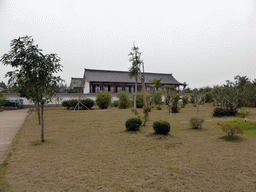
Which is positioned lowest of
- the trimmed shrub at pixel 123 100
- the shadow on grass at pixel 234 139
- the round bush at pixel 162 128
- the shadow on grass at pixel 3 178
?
the shadow on grass at pixel 3 178

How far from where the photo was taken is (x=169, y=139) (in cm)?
740

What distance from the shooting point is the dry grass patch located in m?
3.64

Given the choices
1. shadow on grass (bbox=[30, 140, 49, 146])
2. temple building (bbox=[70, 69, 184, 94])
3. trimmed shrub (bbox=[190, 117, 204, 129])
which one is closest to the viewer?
shadow on grass (bbox=[30, 140, 49, 146])

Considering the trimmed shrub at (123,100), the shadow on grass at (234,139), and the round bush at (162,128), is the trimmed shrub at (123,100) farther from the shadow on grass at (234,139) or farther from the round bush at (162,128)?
the shadow on grass at (234,139)

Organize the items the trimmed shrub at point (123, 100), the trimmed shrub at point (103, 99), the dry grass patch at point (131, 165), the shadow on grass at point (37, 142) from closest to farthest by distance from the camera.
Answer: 1. the dry grass patch at point (131, 165)
2. the shadow on grass at point (37, 142)
3. the trimmed shrub at point (103, 99)
4. the trimmed shrub at point (123, 100)

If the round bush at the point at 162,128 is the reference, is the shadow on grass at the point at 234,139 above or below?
below

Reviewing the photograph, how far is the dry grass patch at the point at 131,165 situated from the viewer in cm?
364

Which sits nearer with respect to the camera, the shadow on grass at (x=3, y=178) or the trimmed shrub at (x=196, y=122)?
the shadow on grass at (x=3, y=178)

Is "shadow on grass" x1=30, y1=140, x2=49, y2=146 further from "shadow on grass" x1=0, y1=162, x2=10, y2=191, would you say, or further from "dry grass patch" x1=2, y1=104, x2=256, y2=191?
"shadow on grass" x1=0, y1=162, x2=10, y2=191

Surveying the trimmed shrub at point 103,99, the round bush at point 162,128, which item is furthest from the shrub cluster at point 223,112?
the trimmed shrub at point 103,99

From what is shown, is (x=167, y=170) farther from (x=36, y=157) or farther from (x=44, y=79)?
(x=44, y=79)

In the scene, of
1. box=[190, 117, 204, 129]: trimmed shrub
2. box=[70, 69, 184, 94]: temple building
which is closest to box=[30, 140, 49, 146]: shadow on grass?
box=[190, 117, 204, 129]: trimmed shrub

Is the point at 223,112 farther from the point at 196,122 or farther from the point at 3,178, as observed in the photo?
the point at 3,178

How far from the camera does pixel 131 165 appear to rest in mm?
4652
